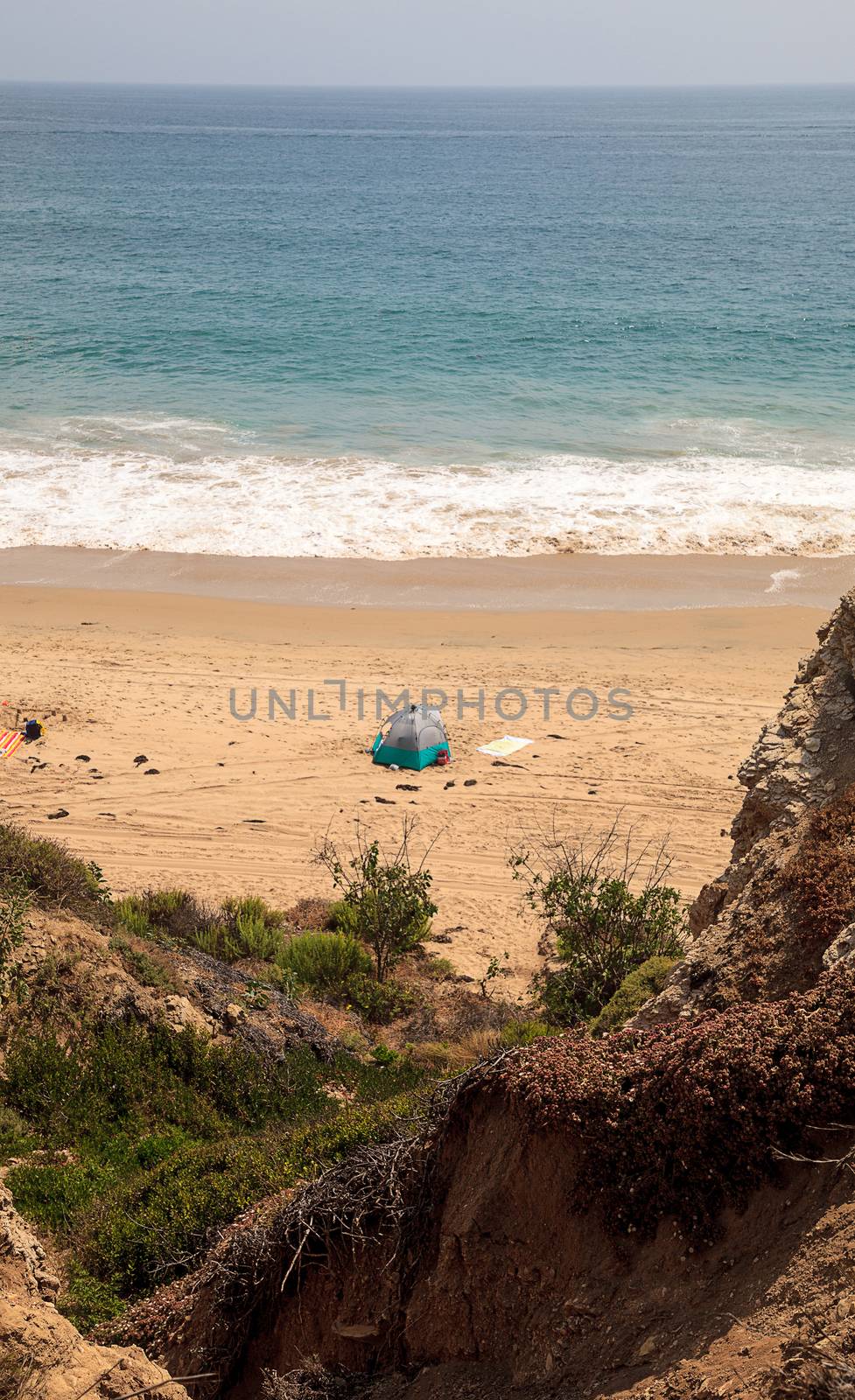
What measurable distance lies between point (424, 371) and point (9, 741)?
2264 centimetres

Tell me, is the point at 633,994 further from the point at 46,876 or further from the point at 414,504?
the point at 414,504

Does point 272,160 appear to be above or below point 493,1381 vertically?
above

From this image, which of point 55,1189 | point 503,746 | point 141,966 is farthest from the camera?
point 503,746

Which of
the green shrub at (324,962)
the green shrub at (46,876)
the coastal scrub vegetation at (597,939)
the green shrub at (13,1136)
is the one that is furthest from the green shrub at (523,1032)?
the green shrub at (46,876)

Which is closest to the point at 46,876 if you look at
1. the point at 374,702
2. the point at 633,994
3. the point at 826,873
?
the point at 633,994

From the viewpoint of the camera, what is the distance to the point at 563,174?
3607 inches

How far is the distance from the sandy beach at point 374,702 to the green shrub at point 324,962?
1.13 meters

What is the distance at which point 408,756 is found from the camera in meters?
14.3

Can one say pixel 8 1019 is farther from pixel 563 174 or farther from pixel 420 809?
pixel 563 174

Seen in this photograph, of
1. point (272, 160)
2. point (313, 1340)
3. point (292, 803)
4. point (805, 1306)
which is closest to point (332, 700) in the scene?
point (292, 803)

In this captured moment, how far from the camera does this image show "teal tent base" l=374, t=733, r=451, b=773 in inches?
563

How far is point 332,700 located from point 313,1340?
11765mm

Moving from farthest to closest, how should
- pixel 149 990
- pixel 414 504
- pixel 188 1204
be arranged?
pixel 414 504 → pixel 149 990 → pixel 188 1204

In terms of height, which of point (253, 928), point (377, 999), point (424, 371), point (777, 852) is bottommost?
point (377, 999)
